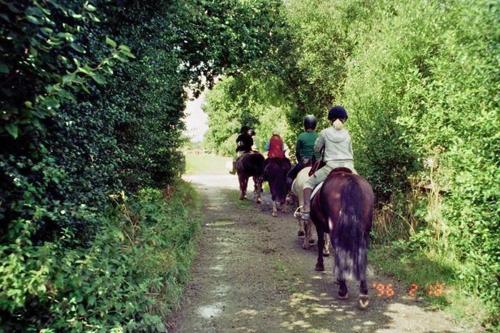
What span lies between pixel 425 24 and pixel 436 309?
6228 millimetres

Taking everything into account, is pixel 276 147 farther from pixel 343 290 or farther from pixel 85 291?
pixel 85 291

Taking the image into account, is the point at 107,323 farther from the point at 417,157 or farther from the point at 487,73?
the point at 417,157

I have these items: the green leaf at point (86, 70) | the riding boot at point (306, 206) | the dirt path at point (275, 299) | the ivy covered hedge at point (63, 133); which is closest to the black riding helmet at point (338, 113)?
the riding boot at point (306, 206)

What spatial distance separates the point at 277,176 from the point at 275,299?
783 centimetres

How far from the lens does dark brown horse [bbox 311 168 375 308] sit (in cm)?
661

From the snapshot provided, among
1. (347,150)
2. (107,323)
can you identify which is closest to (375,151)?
(347,150)

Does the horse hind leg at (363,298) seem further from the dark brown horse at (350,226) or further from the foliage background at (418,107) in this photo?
the foliage background at (418,107)

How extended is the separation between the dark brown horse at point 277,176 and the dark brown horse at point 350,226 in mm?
7580

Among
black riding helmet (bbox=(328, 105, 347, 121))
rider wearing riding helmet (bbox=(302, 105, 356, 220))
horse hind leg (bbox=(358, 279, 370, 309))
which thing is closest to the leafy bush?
horse hind leg (bbox=(358, 279, 370, 309))

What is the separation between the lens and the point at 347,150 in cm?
809

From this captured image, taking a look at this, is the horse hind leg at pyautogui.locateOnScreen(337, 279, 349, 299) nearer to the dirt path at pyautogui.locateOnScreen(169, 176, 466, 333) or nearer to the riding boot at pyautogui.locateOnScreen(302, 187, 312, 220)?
the dirt path at pyautogui.locateOnScreen(169, 176, 466, 333)

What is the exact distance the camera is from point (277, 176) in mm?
14875
